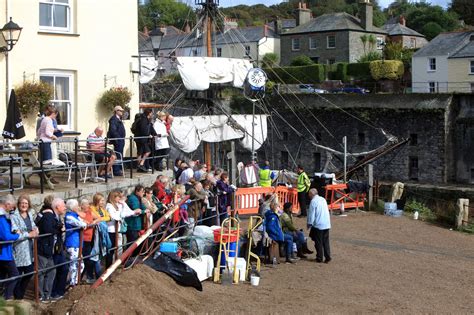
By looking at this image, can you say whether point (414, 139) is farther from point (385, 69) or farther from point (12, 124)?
point (12, 124)

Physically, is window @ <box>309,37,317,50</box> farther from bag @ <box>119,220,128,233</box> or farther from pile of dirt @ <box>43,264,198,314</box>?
pile of dirt @ <box>43,264,198,314</box>

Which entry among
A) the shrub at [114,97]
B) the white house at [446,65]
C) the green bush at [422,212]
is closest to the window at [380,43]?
the white house at [446,65]

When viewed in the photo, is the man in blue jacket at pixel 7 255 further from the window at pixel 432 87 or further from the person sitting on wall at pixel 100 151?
the window at pixel 432 87

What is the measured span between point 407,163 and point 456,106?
4382 millimetres

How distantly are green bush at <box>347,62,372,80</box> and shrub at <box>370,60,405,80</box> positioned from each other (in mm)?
1479

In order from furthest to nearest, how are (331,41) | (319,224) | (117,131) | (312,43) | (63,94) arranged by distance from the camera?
(312,43) → (331,41) → (63,94) → (117,131) → (319,224)

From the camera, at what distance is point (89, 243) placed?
38.9 ft

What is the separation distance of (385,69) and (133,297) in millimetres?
46633

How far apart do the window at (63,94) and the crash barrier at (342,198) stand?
10.6m

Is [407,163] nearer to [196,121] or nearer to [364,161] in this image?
[364,161]

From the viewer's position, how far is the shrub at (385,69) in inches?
2160

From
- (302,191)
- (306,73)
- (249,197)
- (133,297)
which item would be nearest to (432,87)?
(306,73)

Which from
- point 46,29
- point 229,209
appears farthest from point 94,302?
point 46,29

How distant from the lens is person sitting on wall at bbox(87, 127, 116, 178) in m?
15.5
